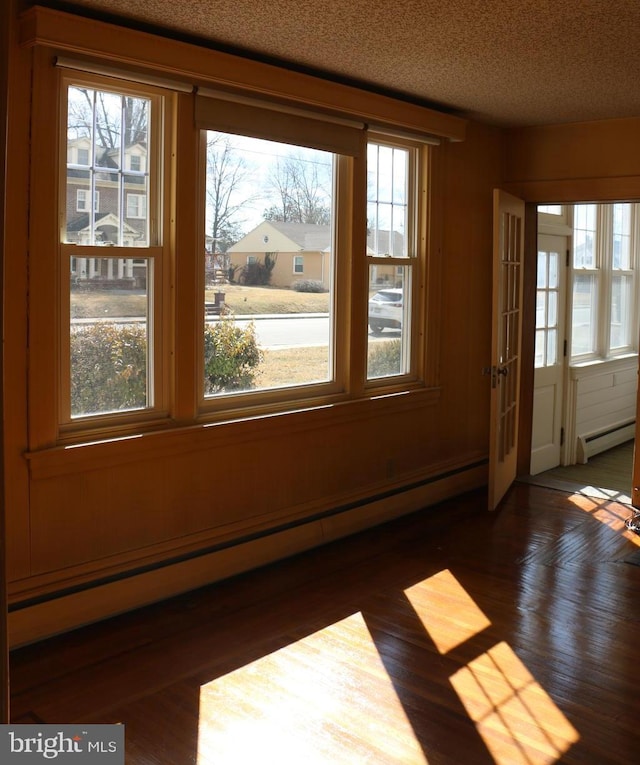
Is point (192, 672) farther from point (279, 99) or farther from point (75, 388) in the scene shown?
point (279, 99)

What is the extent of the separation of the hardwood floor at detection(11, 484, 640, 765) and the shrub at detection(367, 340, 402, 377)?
1.20 metres

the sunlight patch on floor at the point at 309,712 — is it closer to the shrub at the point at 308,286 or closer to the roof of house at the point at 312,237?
the shrub at the point at 308,286

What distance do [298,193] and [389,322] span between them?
1184 millimetres

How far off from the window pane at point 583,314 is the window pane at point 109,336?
4766mm

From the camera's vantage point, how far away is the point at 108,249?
3789mm

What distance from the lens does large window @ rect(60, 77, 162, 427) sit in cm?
368

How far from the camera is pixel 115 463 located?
3836 millimetres

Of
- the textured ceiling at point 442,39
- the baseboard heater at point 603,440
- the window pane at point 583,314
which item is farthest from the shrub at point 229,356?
the window pane at point 583,314

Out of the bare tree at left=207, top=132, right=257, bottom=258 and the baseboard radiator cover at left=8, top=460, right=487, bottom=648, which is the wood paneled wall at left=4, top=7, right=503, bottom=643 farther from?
the bare tree at left=207, top=132, right=257, bottom=258

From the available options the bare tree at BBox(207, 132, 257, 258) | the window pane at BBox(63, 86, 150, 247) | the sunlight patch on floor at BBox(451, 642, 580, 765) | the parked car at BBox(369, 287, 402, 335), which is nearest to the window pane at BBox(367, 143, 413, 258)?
the parked car at BBox(369, 287, 402, 335)

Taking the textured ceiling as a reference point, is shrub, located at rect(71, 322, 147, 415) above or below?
below

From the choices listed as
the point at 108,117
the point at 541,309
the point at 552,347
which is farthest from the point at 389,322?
the point at 108,117

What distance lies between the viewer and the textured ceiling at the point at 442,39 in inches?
137

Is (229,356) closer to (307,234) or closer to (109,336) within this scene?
(109,336)
